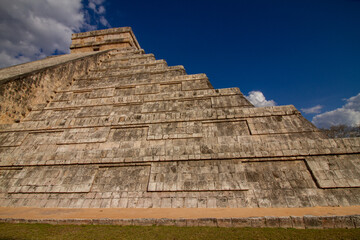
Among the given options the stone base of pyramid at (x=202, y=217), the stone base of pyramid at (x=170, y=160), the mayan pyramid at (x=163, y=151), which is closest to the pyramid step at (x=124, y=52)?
the mayan pyramid at (x=163, y=151)

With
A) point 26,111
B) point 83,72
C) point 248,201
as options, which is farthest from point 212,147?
point 83,72

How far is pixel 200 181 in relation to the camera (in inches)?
234

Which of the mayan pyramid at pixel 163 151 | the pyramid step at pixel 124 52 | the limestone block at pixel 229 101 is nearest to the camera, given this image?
the mayan pyramid at pixel 163 151

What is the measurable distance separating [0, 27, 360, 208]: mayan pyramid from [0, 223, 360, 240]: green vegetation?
140cm

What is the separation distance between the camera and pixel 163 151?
22.5 feet

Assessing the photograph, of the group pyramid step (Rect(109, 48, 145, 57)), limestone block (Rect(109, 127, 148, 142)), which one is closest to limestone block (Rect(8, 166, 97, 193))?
limestone block (Rect(109, 127, 148, 142))

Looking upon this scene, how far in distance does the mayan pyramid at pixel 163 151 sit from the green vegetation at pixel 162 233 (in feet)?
4.60

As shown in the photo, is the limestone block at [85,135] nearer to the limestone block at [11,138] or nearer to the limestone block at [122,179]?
the limestone block at [122,179]

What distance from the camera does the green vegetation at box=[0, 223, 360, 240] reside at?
3670 millimetres

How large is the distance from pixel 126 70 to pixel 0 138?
7908mm

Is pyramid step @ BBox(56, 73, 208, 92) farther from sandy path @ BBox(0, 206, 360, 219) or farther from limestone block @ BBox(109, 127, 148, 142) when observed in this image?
sandy path @ BBox(0, 206, 360, 219)

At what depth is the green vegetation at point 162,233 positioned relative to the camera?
3.67 m

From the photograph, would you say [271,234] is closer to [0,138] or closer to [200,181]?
[200,181]

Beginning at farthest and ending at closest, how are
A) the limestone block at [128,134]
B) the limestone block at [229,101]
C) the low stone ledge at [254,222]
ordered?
the limestone block at [229,101] < the limestone block at [128,134] < the low stone ledge at [254,222]
